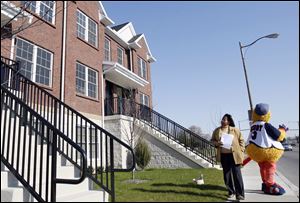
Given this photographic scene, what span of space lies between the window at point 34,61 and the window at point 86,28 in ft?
10.0

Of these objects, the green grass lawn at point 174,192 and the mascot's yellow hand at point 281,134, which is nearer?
the green grass lawn at point 174,192

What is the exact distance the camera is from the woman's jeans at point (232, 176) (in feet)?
20.0

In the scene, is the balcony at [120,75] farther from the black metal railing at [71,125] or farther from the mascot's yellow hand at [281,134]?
the mascot's yellow hand at [281,134]

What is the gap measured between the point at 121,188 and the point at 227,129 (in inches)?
121

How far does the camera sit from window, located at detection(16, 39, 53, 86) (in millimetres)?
10031

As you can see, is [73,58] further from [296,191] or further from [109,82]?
[296,191]

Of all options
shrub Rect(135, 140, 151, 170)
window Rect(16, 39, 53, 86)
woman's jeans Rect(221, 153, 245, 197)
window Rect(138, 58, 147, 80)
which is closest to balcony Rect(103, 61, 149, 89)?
window Rect(138, 58, 147, 80)

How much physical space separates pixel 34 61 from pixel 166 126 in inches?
282

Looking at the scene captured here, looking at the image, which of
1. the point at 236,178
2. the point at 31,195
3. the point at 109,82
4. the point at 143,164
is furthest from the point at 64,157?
the point at 109,82

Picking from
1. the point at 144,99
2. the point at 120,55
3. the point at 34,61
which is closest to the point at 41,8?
the point at 34,61

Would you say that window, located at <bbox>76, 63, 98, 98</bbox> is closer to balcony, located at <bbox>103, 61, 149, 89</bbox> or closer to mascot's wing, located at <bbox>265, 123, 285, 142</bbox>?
balcony, located at <bbox>103, 61, 149, 89</bbox>

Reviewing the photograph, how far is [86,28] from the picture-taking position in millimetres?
14367

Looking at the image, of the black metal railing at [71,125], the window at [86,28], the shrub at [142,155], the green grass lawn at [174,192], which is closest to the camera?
the black metal railing at [71,125]

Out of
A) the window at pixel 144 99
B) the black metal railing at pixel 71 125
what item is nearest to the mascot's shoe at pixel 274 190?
the black metal railing at pixel 71 125
